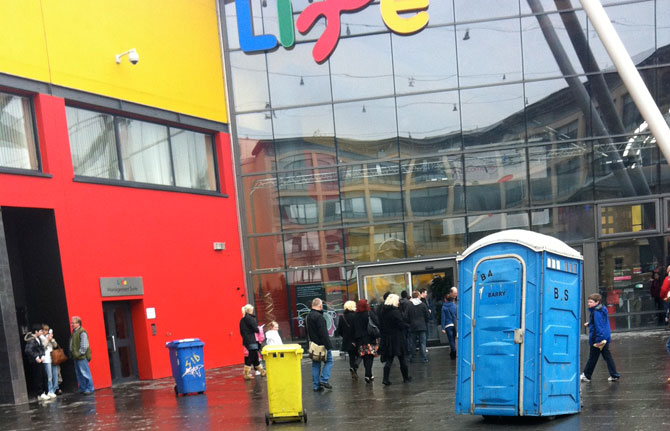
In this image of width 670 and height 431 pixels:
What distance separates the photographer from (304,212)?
74.0 feet

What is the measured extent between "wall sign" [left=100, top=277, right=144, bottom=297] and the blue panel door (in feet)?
35.1

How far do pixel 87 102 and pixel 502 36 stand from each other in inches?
449

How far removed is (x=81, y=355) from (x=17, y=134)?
4865 millimetres

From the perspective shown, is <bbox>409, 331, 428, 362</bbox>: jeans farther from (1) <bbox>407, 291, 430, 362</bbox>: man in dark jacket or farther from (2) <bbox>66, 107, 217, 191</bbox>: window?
(2) <bbox>66, 107, 217, 191</bbox>: window

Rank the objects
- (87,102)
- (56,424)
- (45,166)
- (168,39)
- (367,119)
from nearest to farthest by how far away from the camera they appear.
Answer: (56,424), (45,166), (87,102), (168,39), (367,119)

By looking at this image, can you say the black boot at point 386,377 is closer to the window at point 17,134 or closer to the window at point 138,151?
the window at point 138,151

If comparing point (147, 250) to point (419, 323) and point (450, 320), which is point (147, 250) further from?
point (450, 320)

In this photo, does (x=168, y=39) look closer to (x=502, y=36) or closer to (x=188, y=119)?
(x=188, y=119)

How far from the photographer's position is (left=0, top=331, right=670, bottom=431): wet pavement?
9.39 metres

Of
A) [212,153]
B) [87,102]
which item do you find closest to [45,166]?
[87,102]

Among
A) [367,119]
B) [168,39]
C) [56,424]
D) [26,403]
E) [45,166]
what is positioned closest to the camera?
[56,424]

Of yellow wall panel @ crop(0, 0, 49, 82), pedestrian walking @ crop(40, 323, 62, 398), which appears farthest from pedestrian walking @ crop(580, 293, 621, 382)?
yellow wall panel @ crop(0, 0, 49, 82)

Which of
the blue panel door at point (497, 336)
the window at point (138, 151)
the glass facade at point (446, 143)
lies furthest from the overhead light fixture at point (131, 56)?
the blue panel door at point (497, 336)

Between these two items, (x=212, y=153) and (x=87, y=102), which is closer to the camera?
(x=87, y=102)
